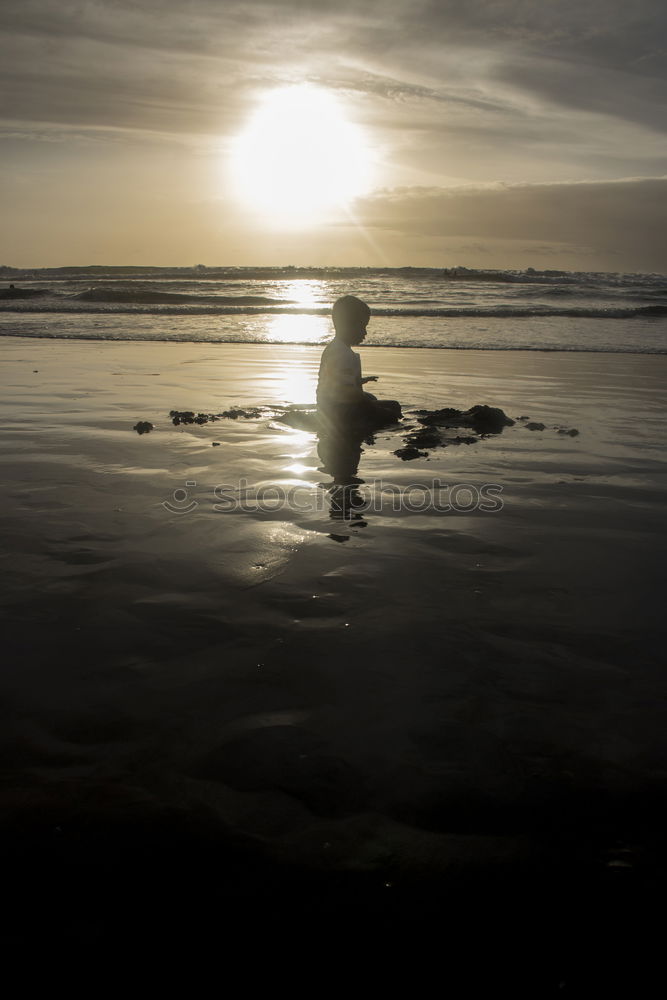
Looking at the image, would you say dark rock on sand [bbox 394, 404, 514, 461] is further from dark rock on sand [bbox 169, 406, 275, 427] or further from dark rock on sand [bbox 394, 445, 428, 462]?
dark rock on sand [bbox 169, 406, 275, 427]

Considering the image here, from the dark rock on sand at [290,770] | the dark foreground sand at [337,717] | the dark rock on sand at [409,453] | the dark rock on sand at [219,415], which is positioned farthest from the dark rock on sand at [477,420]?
the dark rock on sand at [290,770]

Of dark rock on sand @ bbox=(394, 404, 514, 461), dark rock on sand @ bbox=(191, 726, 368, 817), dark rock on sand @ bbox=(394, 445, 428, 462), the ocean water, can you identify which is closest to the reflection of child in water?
dark rock on sand @ bbox=(394, 404, 514, 461)

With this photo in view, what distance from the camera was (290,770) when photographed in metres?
2.19

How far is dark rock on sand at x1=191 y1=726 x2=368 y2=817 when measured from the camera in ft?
6.79

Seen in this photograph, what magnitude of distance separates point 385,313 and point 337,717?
76.6 feet

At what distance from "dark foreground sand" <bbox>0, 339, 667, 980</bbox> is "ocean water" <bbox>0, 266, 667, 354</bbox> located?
12735 mm

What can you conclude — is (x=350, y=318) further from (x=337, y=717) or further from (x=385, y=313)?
(x=385, y=313)

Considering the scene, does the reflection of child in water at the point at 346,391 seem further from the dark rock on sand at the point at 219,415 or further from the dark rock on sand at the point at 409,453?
the dark rock on sand at the point at 409,453

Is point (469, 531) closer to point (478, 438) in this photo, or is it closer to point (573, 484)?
point (573, 484)

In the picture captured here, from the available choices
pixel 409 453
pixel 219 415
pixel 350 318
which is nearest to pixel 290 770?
pixel 409 453

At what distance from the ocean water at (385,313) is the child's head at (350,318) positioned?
28.1ft

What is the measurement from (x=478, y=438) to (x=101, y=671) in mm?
Result: 4997

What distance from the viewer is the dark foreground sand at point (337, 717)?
5.69 ft

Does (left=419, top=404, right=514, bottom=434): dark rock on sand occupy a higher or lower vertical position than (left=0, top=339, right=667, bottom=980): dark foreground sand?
higher
